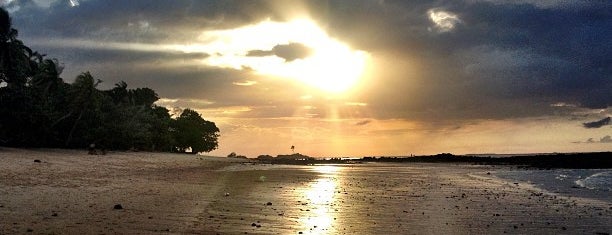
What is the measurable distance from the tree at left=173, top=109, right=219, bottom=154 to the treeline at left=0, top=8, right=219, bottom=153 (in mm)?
21113

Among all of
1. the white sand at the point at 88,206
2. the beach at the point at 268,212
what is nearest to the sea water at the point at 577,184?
the beach at the point at 268,212

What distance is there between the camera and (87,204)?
597 inches

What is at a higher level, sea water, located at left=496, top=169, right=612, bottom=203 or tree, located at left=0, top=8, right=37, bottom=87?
tree, located at left=0, top=8, right=37, bottom=87

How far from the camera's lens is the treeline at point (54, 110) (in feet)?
152

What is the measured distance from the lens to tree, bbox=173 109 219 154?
105125mm

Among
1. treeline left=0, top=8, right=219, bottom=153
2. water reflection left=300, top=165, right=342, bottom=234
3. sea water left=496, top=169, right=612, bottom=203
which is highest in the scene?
treeline left=0, top=8, right=219, bottom=153

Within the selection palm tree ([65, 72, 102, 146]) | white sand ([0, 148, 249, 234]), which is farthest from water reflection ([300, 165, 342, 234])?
palm tree ([65, 72, 102, 146])

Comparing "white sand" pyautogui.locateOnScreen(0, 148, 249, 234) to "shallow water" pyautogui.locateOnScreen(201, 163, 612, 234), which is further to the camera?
"shallow water" pyautogui.locateOnScreen(201, 163, 612, 234)

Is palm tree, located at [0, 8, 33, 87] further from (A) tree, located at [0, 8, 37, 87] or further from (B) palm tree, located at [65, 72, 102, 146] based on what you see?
(B) palm tree, located at [65, 72, 102, 146]

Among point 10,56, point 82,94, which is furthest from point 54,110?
point 10,56

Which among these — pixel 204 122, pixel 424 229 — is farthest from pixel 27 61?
pixel 204 122

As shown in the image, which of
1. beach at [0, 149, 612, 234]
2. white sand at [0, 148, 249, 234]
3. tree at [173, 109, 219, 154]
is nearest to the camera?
white sand at [0, 148, 249, 234]

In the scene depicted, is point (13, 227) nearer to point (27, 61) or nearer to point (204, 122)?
point (27, 61)

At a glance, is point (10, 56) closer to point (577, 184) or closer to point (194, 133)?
point (577, 184)
